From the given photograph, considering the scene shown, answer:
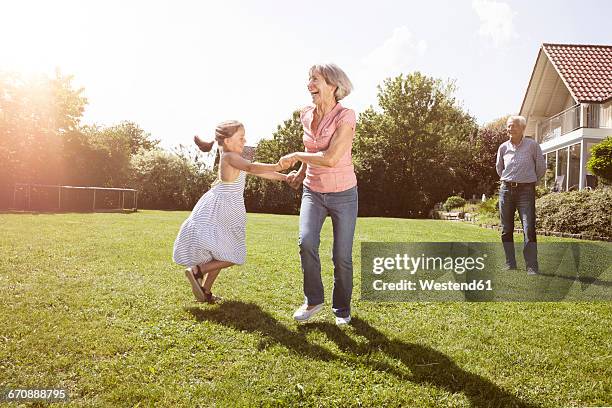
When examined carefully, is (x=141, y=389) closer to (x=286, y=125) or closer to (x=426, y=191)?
(x=426, y=191)

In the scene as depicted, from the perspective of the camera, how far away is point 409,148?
1465 inches

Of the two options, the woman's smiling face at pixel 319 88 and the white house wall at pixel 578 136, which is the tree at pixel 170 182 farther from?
the woman's smiling face at pixel 319 88

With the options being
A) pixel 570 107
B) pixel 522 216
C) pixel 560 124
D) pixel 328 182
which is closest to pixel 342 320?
pixel 328 182

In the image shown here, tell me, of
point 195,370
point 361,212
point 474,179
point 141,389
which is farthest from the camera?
point 474,179

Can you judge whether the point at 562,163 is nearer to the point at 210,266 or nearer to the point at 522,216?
the point at 522,216

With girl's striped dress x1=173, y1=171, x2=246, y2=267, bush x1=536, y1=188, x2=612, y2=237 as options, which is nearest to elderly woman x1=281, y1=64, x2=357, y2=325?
girl's striped dress x1=173, y1=171, x2=246, y2=267

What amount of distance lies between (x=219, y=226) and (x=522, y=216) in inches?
177

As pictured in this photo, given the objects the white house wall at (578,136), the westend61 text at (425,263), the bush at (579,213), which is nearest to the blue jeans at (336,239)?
the westend61 text at (425,263)

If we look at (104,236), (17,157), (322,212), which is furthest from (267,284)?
(17,157)

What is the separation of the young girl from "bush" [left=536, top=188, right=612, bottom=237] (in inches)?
446

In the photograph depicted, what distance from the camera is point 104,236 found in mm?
10086

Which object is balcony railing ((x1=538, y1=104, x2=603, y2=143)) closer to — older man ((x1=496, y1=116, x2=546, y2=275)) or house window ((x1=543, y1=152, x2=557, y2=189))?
house window ((x1=543, y1=152, x2=557, y2=189))

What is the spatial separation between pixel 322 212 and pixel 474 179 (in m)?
36.1

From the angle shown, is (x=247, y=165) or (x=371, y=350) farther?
(x=247, y=165)
